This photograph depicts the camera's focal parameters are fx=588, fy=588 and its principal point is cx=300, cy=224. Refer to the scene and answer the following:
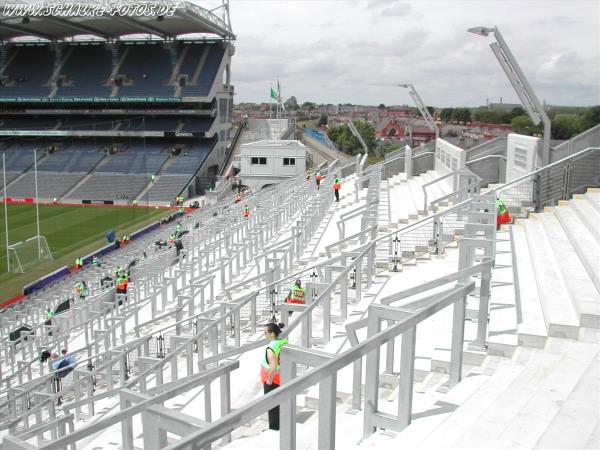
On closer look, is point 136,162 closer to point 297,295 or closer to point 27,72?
point 27,72

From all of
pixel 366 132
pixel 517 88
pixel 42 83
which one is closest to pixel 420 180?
pixel 517 88

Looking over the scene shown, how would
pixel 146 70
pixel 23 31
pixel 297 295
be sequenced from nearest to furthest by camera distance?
1. pixel 297 295
2. pixel 23 31
3. pixel 146 70

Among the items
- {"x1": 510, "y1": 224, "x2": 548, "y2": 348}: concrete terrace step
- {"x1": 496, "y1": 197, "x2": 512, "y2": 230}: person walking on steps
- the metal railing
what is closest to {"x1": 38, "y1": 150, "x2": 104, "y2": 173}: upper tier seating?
the metal railing

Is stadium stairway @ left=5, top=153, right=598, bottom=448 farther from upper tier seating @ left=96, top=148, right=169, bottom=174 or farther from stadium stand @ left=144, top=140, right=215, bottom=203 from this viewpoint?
upper tier seating @ left=96, top=148, right=169, bottom=174

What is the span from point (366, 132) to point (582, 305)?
3733 inches

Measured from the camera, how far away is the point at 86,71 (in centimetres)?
5269

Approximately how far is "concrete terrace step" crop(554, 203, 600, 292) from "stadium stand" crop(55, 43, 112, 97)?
47.2 metres

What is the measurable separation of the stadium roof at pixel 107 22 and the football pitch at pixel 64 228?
14249 mm

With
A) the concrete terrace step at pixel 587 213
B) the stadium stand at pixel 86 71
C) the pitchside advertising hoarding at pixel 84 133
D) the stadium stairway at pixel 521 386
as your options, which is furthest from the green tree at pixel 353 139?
the stadium stairway at pixel 521 386

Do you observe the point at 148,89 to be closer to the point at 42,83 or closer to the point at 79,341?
the point at 42,83

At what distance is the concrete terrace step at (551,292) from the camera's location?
16.4ft

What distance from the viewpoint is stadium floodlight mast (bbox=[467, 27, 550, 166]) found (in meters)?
11.6

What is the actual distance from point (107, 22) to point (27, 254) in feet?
91.6

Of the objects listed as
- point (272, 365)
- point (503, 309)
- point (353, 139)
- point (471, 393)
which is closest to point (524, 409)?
point (471, 393)
